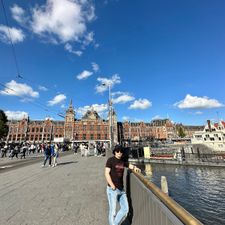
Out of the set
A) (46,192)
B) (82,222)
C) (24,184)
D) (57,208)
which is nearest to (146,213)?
(82,222)

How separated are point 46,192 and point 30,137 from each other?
109 meters

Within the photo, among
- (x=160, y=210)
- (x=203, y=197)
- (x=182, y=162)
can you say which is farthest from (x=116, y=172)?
(x=182, y=162)

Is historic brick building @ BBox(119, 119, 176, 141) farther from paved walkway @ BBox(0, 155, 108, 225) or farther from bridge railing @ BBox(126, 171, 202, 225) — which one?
bridge railing @ BBox(126, 171, 202, 225)

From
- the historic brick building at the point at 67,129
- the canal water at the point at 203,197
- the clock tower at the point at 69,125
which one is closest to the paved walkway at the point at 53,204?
the canal water at the point at 203,197


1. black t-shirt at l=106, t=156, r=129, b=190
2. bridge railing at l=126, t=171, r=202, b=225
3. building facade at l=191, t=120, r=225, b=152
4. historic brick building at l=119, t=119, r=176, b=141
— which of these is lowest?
bridge railing at l=126, t=171, r=202, b=225

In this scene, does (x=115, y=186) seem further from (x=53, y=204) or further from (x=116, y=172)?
(x=53, y=204)

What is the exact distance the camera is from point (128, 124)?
121562 millimetres

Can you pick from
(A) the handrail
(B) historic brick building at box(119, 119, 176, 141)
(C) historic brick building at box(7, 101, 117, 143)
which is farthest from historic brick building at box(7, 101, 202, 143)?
(A) the handrail

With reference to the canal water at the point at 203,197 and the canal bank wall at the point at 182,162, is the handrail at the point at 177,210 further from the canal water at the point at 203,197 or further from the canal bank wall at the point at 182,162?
the canal bank wall at the point at 182,162

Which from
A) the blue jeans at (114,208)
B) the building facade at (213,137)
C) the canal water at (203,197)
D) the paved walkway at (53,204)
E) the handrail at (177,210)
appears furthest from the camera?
the building facade at (213,137)

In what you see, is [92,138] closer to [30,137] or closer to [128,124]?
[128,124]

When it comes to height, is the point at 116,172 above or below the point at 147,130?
below

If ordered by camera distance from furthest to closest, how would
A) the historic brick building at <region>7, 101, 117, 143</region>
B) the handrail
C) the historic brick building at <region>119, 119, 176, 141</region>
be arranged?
the historic brick building at <region>119, 119, 176, 141</region>, the historic brick building at <region>7, 101, 117, 143</region>, the handrail

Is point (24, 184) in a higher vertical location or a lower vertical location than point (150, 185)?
lower
